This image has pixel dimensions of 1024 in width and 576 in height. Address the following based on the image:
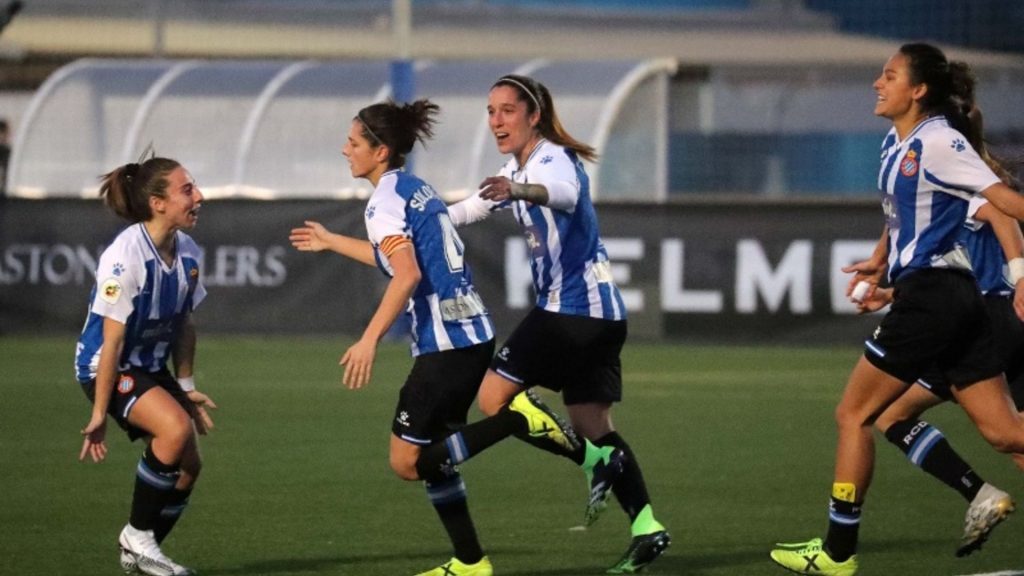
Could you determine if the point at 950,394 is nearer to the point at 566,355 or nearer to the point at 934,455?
the point at 934,455

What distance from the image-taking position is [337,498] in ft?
33.3

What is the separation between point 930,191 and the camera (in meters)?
7.74

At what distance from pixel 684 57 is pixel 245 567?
3241 centimetres

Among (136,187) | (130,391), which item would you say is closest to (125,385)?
(130,391)

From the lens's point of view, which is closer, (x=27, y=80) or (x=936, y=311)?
(x=936, y=311)

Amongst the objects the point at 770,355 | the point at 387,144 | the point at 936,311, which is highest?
the point at 387,144

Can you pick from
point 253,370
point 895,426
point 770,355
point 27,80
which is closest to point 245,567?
point 895,426

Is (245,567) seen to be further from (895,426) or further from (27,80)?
(27,80)

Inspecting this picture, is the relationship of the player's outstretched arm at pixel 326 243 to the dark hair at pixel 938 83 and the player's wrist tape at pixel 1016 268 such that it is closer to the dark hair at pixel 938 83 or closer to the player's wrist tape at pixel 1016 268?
the dark hair at pixel 938 83

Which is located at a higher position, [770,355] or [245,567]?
[245,567]

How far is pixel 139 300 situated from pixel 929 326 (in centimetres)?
308

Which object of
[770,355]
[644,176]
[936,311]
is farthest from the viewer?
[644,176]

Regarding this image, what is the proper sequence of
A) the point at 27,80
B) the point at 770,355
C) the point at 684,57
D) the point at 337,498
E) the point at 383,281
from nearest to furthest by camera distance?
the point at 337,498
the point at 770,355
the point at 383,281
the point at 27,80
the point at 684,57

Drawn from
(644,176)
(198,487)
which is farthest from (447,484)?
(644,176)
